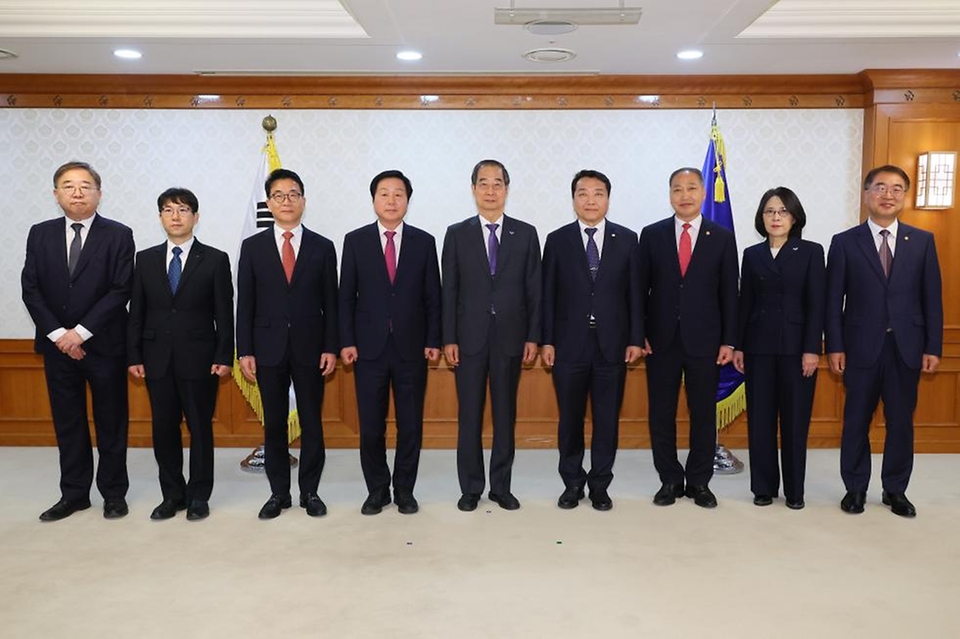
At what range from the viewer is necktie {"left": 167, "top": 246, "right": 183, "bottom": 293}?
412 cm

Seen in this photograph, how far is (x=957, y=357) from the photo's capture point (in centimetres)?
578

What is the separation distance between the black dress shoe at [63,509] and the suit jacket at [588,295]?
2639mm

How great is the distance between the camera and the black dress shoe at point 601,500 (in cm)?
→ 441

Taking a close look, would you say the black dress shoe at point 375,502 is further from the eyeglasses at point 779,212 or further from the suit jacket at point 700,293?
the eyeglasses at point 779,212

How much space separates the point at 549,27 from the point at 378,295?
1.73 metres

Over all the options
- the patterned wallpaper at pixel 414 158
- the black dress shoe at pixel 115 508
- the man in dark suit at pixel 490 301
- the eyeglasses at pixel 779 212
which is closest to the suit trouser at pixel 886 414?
the eyeglasses at pixel 779 212

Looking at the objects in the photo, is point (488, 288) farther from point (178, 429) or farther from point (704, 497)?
point (178, 429)

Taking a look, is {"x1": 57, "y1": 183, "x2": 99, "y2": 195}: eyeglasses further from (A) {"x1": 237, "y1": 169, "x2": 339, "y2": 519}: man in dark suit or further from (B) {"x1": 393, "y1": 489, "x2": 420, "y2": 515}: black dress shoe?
(B) {"x1": 393, "y1": 489, "x2": 420, "y2": 515}: black dress shoe

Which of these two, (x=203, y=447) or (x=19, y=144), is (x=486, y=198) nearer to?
(x=203, y=447)

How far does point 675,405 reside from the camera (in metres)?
4.43

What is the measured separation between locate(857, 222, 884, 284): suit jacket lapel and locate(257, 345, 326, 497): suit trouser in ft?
9.50

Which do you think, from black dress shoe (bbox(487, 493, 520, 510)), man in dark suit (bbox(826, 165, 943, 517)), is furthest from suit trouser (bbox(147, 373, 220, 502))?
man in dark suit (bbox(826, 165, 943, 517))

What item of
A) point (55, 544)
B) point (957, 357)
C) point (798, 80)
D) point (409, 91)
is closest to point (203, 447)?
point (55, 544)

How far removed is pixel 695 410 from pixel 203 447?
2.62m
